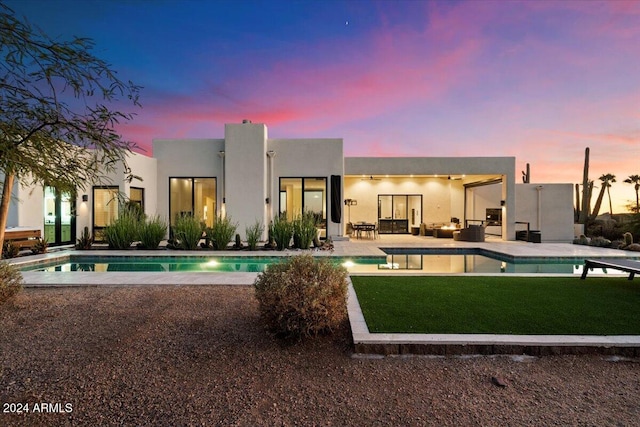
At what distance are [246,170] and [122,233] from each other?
474 centimetres

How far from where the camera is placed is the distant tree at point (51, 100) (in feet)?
9.30

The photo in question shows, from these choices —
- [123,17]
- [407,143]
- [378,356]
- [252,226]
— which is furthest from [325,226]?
[378,356]

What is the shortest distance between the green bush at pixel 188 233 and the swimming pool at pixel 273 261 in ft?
3.58

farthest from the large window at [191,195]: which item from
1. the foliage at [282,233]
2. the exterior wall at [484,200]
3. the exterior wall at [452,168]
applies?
the exterior wall at [484,200]

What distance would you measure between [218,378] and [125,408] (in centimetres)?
67

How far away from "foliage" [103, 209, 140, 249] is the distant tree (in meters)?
7.18

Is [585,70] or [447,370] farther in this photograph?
[585,70]

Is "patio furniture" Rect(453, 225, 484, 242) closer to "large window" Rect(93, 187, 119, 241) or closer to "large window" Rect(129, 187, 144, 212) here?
"large window" Rect(129, 187, 144, 212)

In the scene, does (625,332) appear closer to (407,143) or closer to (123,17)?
(123,17)

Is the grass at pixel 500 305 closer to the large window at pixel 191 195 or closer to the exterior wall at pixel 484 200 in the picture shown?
the large window at pixel 191 195

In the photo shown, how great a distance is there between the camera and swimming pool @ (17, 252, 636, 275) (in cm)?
828

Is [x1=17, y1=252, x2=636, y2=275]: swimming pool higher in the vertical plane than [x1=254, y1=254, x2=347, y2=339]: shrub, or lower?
lower

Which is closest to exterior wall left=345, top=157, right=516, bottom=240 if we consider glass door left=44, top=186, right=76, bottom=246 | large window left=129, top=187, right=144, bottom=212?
large window left=129, top=187, right=144, bottom=212

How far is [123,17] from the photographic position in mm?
8141
